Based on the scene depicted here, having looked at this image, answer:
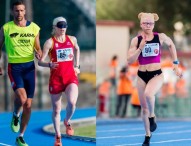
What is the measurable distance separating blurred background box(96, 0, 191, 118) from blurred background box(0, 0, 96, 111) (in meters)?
0.57

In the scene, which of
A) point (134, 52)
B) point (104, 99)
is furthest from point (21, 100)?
point (104, 99)

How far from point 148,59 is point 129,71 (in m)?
9.39

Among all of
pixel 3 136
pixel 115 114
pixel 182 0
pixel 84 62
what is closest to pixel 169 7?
pixel 182 0

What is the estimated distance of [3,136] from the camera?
10812 millimetres

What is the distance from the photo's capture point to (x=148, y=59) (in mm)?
9000

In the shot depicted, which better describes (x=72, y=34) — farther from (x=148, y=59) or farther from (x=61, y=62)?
(x=61, y=62)

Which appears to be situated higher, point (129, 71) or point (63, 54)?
point (63, 54)

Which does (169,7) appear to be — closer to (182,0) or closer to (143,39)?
(182,0)

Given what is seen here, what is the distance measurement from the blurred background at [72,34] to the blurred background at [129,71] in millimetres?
569

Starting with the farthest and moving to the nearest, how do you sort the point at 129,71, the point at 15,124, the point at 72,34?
the point at 72,34
the point at 129,71
the point at 15,124

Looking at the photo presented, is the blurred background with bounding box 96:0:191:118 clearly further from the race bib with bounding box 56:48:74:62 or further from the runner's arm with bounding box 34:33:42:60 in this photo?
the race bib with bounding box 56:48:74:62

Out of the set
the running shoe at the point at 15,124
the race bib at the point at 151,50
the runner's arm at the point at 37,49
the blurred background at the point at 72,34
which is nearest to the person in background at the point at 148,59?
the race bib at the point at 151,50

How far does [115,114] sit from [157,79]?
9175mm

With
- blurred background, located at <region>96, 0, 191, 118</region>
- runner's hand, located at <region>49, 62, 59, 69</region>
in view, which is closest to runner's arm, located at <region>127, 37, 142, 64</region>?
runner's hand, located at <region>49, 62, 59, 69</region>
